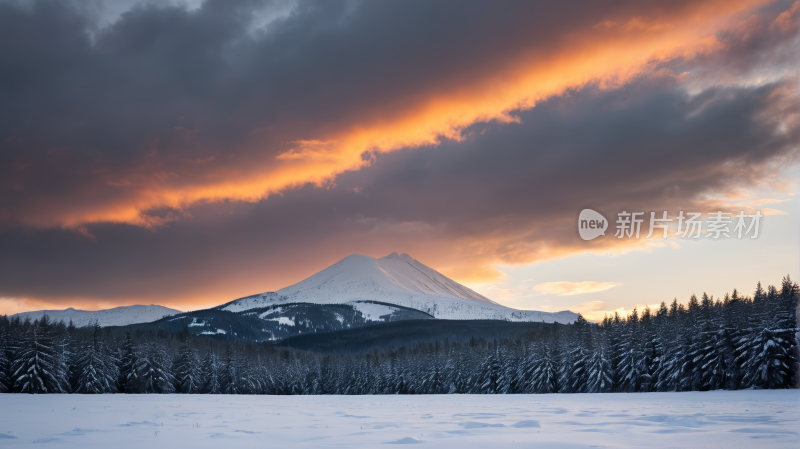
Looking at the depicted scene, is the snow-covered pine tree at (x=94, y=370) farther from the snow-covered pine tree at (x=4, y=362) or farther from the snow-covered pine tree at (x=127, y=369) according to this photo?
the snow-covered pine tree at (x=4, y=362)

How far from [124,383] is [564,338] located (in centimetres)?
8513

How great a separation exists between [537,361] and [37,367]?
82.9 meters

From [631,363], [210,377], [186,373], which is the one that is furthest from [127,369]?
[631,363]

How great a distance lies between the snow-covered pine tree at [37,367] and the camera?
7725 centimetres

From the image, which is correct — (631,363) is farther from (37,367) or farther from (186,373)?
(37,367)

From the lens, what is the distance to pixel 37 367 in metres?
78.0

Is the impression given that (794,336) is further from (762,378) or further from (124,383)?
(124,383)

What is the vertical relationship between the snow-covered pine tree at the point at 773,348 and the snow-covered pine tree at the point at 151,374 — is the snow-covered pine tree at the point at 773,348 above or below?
above

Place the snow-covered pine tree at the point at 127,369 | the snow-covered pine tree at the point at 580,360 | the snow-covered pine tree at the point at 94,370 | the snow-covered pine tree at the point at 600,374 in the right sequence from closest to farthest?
the snow-covered pine tree at the point at 600,374 < the snow-covered pine tree at the point at 580,360 < the snow-covered pine tree at the point at 94,370 < the snow-covered pine tree at the point at 127,369

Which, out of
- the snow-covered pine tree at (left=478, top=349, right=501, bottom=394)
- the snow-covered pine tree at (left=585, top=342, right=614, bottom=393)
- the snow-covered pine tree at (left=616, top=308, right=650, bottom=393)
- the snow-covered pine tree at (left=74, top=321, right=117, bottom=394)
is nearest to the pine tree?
the snow-covered pine tree at (left=74, top=321, right=117, bottom=394)

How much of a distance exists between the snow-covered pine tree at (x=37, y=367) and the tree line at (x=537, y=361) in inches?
6.0

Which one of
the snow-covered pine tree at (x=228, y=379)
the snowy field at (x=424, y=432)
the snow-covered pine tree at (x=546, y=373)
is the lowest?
the snow-covered pine tree at (x=228, y=379)

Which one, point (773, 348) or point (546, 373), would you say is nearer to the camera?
point (773, 348)

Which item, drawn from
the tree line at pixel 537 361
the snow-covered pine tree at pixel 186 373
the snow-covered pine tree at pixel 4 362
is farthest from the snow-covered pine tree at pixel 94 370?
the snow-covered pine tree at pixel 186 373
